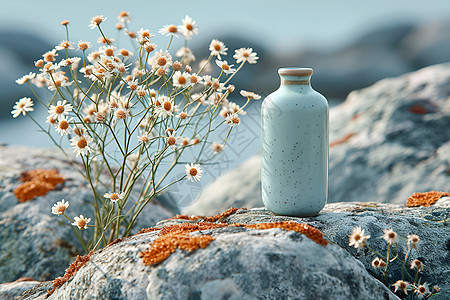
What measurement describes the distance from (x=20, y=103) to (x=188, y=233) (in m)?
1.51

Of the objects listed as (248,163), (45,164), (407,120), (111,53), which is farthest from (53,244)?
(407,120)

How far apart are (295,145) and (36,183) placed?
2871mm

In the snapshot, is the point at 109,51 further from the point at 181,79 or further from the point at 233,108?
the point at 233,108

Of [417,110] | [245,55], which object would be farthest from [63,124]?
[417,110]

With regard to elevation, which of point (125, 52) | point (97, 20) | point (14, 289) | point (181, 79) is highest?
point (97, 20)

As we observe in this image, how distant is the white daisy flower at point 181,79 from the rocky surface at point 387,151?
8.89 feet

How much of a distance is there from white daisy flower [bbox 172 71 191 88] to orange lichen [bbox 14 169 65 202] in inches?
89.8

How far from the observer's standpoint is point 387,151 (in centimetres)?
555

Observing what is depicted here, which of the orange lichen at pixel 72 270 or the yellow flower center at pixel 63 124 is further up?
the yellow flower center at pixel 63 124

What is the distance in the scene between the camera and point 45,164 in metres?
4.79

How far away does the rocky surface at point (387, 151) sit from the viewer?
5312 mm

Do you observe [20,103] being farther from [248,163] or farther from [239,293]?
[248,163]

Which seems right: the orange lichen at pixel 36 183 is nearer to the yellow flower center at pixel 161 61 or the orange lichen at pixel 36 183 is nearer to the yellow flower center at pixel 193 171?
the yellow flower center at pixel 193 171

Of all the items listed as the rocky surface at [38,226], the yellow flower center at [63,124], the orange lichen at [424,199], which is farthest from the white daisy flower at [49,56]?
the orange lichen at [424,199]
